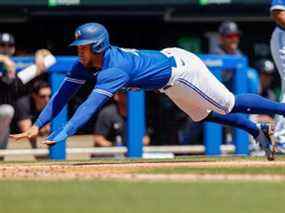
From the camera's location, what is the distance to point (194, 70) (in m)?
8.75

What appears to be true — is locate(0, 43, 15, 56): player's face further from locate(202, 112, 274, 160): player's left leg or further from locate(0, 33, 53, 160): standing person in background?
locate(202, 112, 274, 160): player's left leg

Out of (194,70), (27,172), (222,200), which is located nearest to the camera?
(222,200)

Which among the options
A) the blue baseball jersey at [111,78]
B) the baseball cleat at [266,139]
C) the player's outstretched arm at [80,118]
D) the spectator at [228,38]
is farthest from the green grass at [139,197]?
the spectator at [228,38]

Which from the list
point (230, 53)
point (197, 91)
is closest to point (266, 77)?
point (230, 53)

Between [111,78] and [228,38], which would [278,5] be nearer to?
[111,78]

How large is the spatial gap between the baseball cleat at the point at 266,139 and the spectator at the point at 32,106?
9.74ft

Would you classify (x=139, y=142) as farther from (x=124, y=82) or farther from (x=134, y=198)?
(x=134, y=198)

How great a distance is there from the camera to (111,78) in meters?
8.13

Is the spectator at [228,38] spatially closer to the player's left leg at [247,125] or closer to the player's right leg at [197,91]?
the player's left leg at [247,125]

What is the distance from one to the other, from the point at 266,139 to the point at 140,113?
102 inches

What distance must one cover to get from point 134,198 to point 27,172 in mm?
1954

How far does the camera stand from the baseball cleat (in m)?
9.14

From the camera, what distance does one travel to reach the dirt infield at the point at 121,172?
7223 millimetres

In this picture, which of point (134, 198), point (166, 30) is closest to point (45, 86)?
point (166, 30)
